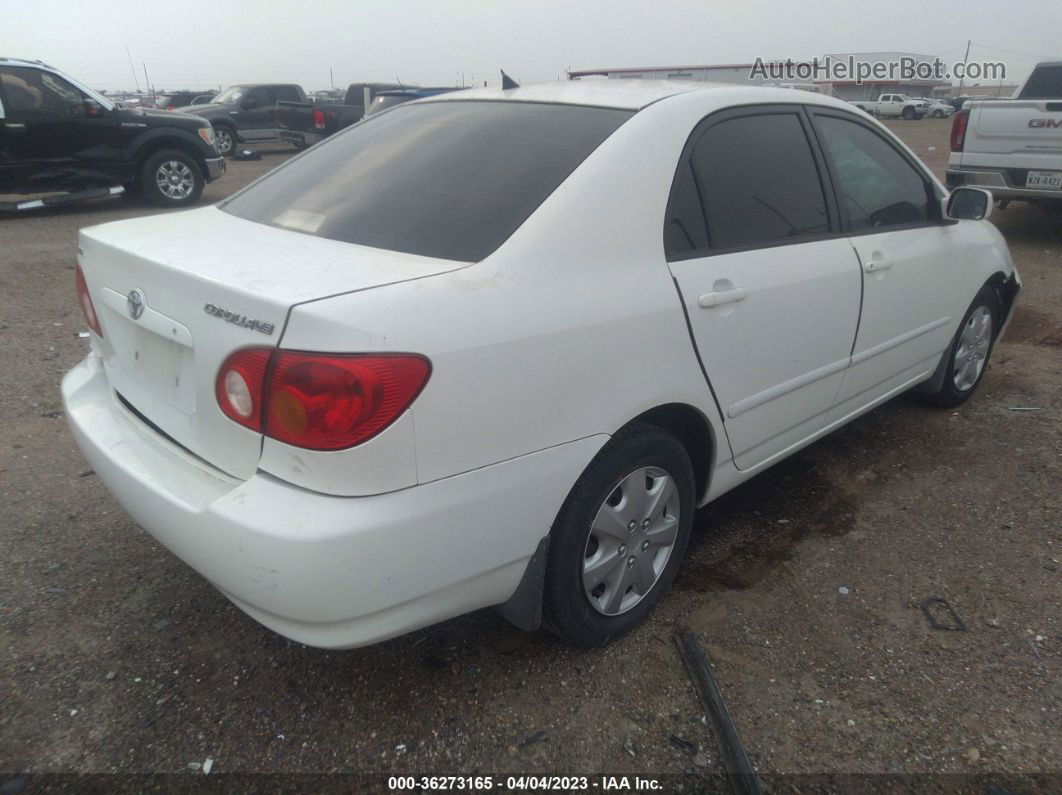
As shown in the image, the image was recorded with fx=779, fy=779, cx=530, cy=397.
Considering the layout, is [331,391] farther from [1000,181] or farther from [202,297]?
[1000,181]

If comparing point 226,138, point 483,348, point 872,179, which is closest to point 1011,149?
point 872,179

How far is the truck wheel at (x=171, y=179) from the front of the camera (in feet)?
32.3

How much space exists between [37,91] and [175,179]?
1702mm

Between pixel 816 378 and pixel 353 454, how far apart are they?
191 cm

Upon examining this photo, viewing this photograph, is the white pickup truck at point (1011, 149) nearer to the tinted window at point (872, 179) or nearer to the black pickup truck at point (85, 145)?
the tinted window at point (872, 179)

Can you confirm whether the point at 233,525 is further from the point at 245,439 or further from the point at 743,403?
the point at 743,403

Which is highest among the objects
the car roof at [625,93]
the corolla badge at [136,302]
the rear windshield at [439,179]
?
the car roof at [625,93]

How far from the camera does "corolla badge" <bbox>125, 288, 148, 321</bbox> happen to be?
2.04 meters

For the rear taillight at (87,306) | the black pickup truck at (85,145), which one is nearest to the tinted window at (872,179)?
the rear taillight at (87,306)

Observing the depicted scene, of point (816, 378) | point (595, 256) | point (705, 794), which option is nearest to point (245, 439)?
point (595, 256)

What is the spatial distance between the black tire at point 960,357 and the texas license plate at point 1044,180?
14.2 feet

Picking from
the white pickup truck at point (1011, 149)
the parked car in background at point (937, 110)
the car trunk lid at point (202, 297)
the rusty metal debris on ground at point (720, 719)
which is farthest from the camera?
Answer: the parked car in background at point (937, 110)

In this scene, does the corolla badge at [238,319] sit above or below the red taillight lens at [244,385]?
above

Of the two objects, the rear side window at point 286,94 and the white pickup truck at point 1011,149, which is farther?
the rear side window at point 286,94
